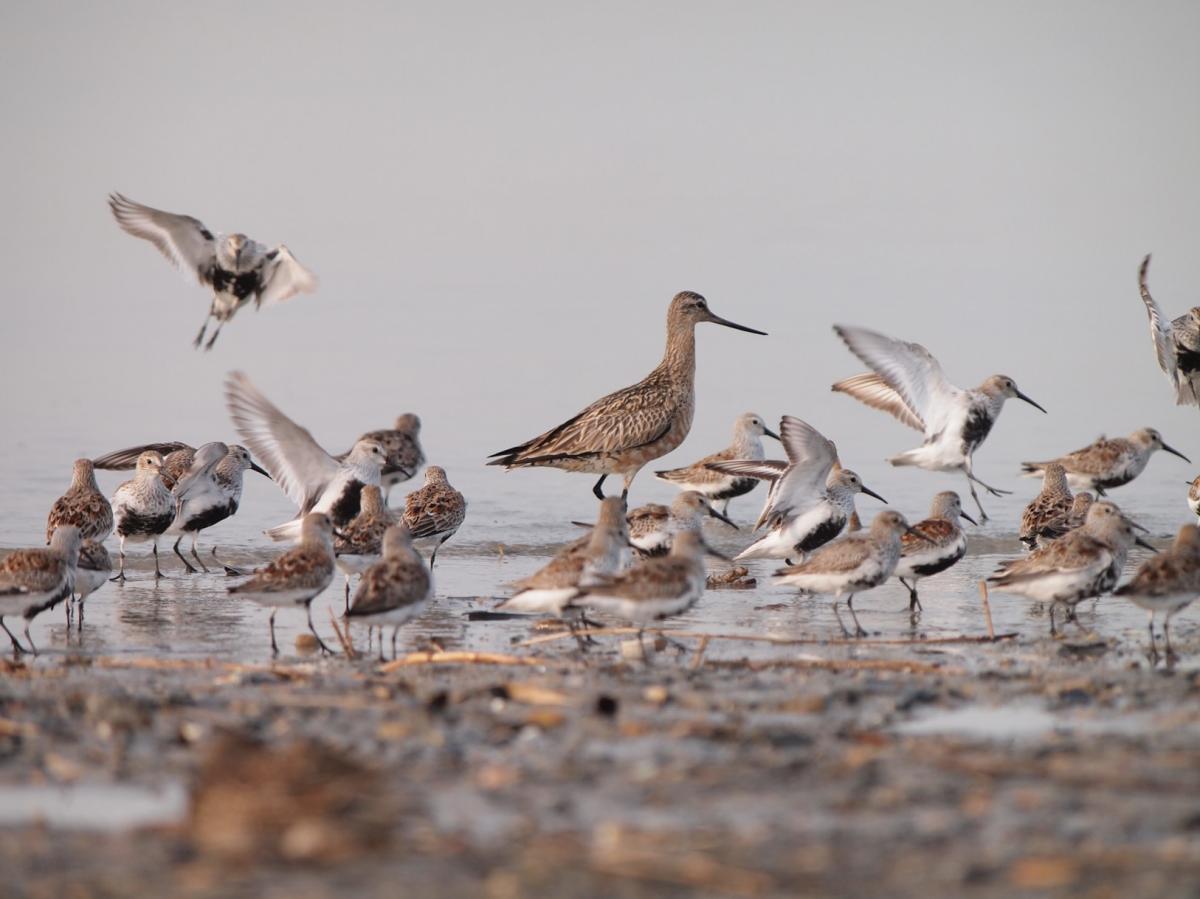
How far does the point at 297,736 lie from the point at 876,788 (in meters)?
2.01

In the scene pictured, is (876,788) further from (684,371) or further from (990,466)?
(990,466)

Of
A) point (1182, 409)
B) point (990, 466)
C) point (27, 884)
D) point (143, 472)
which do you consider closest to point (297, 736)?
point (27, 884)

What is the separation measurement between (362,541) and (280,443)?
131 centimetres

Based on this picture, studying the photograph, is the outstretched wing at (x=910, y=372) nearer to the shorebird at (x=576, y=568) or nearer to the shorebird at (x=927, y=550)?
the shorebird at (x=927, y=550)

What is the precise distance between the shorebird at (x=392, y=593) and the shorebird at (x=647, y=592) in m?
0.76

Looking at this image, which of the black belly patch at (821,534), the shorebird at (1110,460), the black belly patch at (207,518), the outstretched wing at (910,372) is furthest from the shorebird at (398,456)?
the shorebird at (1110,460)

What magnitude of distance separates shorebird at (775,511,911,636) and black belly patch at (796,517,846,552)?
182 cm

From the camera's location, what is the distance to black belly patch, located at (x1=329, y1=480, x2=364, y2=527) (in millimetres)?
11414

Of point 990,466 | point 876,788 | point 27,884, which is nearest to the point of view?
point 27,884

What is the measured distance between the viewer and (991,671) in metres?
7.39

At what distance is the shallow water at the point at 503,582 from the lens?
920 centimetres

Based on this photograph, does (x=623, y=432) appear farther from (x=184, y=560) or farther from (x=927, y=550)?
(x=927, y=550)

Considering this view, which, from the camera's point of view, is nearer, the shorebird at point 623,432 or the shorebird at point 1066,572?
the shorebird at point 1066,572

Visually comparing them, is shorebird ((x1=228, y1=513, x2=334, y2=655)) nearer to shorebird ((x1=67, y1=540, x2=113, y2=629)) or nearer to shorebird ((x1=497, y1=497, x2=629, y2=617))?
shorebird ((x1=497, y1=497, x2=629, y2=617))
